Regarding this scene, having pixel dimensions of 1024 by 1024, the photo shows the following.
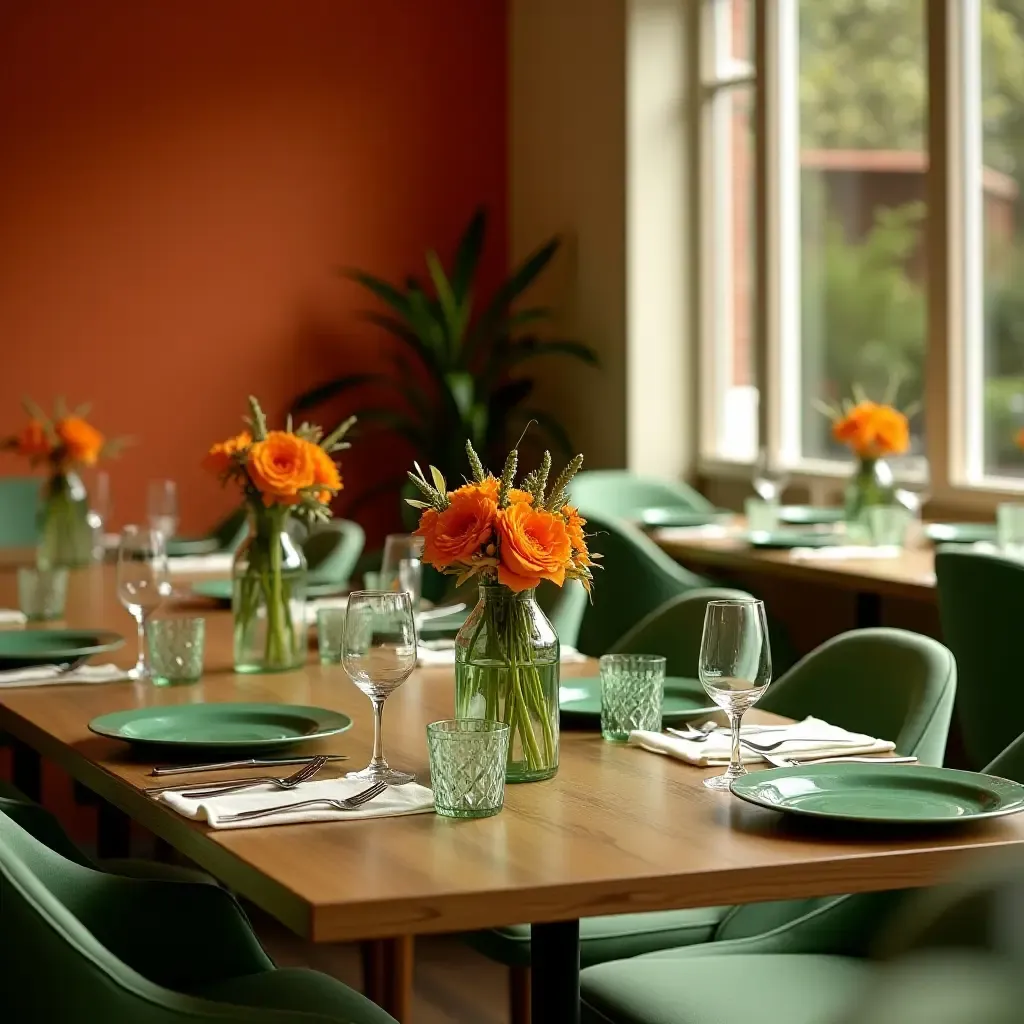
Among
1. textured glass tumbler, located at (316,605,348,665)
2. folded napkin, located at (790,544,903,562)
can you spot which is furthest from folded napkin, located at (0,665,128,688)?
folded napkin, located at (790,544,903,562)

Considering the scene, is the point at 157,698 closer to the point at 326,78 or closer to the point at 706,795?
the point at 706,795

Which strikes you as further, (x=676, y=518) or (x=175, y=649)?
(x=676, y=518)

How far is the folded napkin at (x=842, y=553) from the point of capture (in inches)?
156

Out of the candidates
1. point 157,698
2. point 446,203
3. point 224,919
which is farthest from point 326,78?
point 224,919

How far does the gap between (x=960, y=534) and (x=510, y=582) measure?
8.15 ft

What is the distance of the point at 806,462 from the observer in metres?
5.59

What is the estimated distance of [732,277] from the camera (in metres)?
5.93

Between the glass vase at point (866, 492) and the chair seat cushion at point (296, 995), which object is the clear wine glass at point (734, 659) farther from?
the glass vase at point (866, 492)

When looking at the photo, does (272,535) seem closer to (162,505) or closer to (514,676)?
(514,676)

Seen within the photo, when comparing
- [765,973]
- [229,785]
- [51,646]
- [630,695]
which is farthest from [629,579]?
[229,785]

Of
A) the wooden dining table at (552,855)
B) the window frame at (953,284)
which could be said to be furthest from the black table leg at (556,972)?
the window frame at (953,284)

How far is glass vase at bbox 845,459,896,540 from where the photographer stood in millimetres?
4211

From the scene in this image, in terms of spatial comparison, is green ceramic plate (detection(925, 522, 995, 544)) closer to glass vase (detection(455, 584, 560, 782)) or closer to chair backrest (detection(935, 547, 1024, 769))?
chair backrest (detection(935, 547, 1024, 769))

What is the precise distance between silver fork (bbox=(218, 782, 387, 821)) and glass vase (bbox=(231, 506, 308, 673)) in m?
0.88
